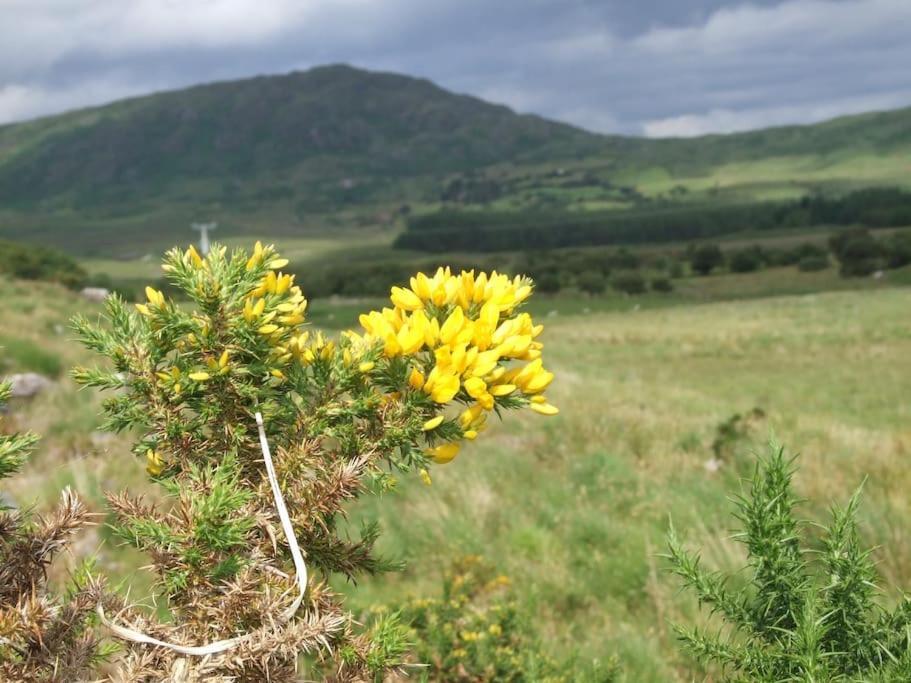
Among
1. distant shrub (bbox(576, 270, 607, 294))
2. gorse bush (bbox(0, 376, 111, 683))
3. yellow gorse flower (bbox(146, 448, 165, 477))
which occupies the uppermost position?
yellow gorse flower (bbox(146, 448, 165, 477))

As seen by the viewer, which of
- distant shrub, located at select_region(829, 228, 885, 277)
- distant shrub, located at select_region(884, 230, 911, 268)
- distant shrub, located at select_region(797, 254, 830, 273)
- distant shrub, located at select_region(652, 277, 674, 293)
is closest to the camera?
distant shrub, located at select_region(829, 228, 885, 277)

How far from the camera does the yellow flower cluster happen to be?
172 centimetres

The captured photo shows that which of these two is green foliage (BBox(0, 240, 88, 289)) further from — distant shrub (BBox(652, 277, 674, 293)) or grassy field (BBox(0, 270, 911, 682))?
distant shrub (BBox(652, 277, 674, 293))

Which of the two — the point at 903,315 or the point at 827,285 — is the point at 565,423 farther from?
the point at 827,285

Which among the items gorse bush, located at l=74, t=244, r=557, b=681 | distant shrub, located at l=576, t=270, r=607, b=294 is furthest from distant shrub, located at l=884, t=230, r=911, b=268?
gorse bush, located at l=74, t=244, r=557, b=681

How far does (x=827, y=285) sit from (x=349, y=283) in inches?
3286

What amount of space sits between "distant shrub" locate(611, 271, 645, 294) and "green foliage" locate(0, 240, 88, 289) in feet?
269

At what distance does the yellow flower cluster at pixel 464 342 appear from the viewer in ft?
5.65

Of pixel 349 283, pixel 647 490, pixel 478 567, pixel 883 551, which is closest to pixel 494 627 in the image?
pixel 478 567

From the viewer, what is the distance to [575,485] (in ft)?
36.8

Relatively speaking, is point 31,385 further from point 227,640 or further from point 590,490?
point 227,640

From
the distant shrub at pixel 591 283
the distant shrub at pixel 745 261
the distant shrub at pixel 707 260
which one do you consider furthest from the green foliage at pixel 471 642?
the distant shrub at pixel 707 260

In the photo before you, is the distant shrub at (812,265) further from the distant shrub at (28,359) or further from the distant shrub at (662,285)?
the distant shrub at (28,359)

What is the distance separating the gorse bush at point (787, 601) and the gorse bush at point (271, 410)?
0.83 meters
